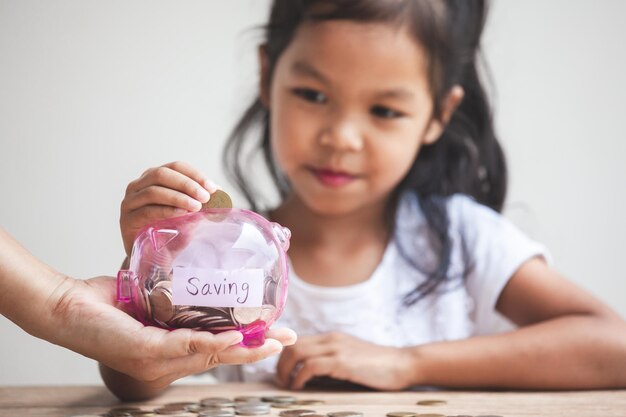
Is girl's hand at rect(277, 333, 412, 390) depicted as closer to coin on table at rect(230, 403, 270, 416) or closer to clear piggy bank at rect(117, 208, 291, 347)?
coin on table at rect(230, 403, 270, 416)

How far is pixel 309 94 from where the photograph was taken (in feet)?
3.83

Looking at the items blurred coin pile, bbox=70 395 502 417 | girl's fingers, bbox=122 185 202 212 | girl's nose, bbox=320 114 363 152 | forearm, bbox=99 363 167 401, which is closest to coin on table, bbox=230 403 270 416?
blurred coin pile, bbox=70 395 502 417

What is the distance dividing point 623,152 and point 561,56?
27cm

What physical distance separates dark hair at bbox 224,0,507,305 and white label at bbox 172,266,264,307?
1.97 ft

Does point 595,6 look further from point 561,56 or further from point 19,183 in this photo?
point 19,183

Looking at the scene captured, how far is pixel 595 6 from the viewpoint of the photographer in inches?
77.1

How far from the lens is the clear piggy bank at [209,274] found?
0.63m

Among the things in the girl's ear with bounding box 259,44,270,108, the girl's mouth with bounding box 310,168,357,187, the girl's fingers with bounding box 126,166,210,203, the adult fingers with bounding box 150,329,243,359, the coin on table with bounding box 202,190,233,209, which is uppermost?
the girl's ear with bounding box 259,44,270,108

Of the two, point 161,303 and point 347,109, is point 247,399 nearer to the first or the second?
point 161,303

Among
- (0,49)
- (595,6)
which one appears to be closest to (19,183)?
(0,49)

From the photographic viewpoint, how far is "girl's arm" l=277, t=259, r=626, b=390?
0.98m

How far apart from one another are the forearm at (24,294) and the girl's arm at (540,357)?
1.60 ft

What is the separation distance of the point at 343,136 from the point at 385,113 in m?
0.09

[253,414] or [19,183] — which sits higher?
[19,183]
